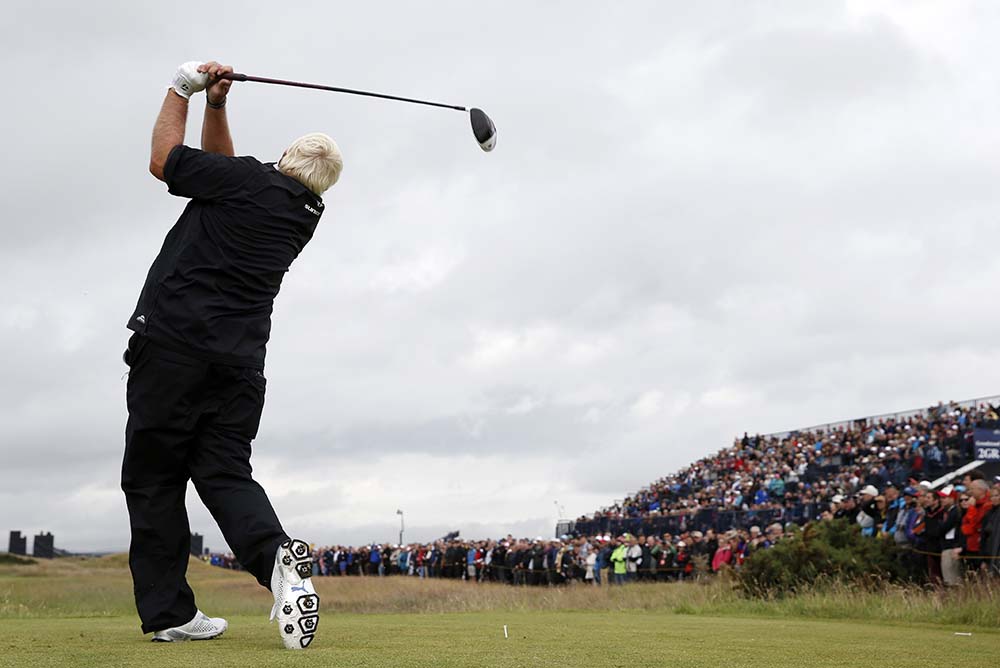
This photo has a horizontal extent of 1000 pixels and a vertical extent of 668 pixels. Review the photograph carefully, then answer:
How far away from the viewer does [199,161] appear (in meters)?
4.95

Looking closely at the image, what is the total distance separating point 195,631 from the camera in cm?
507

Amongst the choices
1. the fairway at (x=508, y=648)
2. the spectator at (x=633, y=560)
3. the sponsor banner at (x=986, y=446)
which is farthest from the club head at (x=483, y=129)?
the sponsor banner at (x=986, y=446)

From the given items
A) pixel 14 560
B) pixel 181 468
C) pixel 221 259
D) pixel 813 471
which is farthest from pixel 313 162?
pixel 14 560

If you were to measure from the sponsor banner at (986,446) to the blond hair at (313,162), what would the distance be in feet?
97.7

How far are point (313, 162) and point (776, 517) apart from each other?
2773cm

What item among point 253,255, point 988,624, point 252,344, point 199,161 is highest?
point 199,161

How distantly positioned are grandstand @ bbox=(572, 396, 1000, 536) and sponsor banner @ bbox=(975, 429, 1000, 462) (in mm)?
288

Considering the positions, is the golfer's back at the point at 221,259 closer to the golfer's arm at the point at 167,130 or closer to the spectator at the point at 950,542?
the golfer's arm at the point at 167,130

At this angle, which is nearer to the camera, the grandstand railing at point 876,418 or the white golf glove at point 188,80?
the white golf glove at point 188,80

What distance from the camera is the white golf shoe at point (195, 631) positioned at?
496cm

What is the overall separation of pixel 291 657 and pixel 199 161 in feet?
7.32

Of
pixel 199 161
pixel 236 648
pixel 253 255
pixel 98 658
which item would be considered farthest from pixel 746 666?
pixel 199 161

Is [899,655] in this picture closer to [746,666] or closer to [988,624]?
[746,666]

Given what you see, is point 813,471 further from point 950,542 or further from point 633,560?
point 950,542
